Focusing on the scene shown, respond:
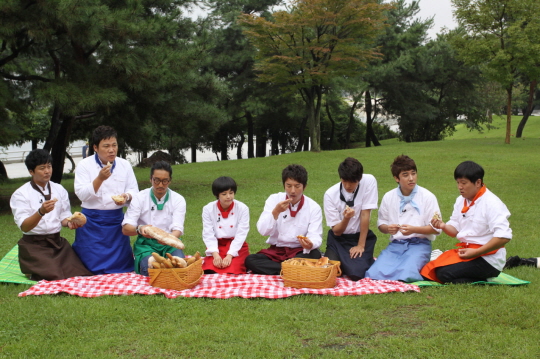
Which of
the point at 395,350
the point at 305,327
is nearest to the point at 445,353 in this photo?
the point at 395,350

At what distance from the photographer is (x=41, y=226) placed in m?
5.50

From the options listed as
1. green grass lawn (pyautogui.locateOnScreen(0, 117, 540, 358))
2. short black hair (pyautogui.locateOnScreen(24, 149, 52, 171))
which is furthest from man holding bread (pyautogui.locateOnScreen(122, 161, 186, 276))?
short black hair (pyautogui.locateOnScreen(24, 149, 52, 171))

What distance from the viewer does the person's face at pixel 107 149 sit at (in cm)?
553

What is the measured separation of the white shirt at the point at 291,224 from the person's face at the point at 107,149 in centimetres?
174

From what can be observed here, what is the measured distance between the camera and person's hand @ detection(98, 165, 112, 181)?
17.2 ft

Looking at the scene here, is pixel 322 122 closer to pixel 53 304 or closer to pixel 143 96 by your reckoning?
pixel 143 96

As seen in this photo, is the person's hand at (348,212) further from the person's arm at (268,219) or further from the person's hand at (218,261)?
the person's hand at (218,261)

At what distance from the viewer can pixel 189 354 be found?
11.6 feet

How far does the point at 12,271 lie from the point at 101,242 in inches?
41.0

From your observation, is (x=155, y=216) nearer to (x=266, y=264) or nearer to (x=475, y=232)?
(x=266, y=264)

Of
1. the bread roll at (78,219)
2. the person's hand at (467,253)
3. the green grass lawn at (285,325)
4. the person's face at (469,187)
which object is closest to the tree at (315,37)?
the bread roll at (78,219)

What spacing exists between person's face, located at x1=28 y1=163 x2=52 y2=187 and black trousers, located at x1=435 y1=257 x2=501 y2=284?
13.7 ft

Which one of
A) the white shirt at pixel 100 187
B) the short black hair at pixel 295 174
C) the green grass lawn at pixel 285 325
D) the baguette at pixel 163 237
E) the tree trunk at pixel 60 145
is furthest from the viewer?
the tree trunk at pixel 60 145

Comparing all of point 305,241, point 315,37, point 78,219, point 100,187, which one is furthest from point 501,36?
point 78,219
